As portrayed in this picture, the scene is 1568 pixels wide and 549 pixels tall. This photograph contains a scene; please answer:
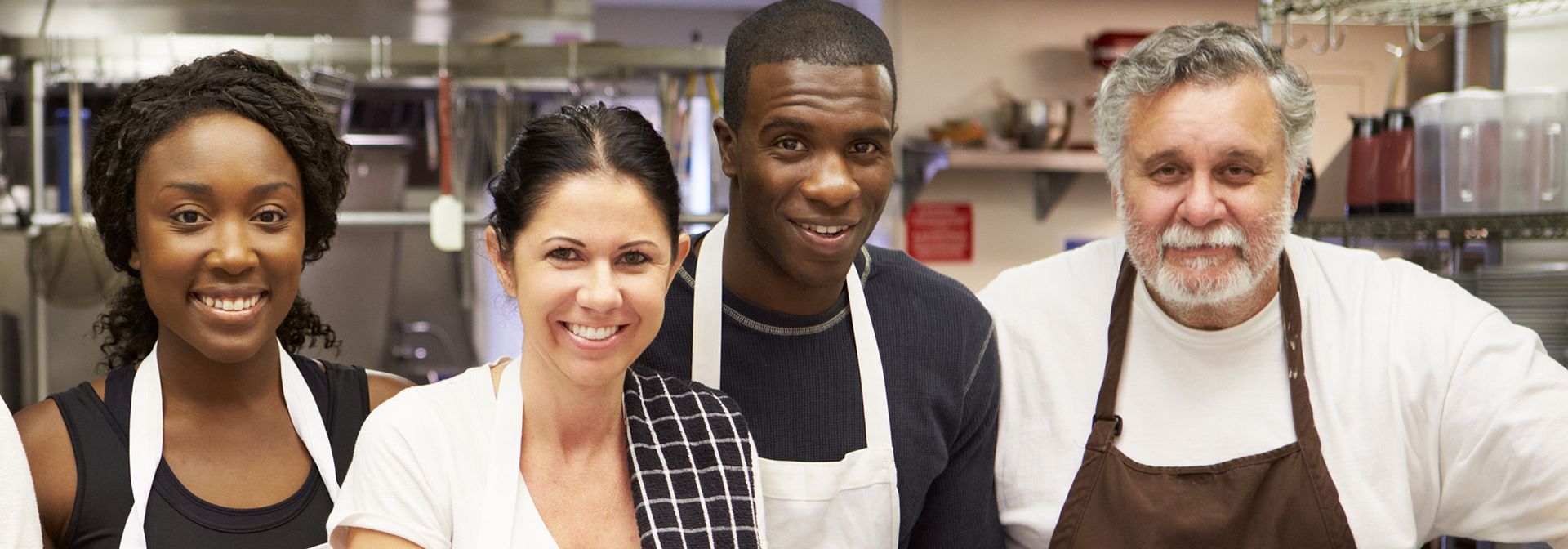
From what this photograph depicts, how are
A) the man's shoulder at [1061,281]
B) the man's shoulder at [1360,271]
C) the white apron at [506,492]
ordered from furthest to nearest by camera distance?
the man's shoulder at [1061,281]
the man's shoulder at [1360,271]
the white apron at [506,492]

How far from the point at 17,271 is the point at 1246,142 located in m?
3.23

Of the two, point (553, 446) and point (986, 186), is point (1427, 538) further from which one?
point (986, 186)

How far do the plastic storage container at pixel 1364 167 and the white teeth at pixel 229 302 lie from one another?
7.04 ft

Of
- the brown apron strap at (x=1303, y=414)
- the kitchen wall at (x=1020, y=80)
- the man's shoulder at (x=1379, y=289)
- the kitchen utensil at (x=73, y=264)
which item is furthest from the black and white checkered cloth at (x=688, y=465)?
the kitchen wall at (x=1020, y=80)

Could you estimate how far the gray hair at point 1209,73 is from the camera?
5.50ft

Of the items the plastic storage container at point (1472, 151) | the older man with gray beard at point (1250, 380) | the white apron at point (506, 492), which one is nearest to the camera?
the white apron at point (506, 492)

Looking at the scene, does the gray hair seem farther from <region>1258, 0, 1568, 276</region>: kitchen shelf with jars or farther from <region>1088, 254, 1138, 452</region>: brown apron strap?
<region>1258, 0, 1568, 276</region>: kitchen shelf with jars

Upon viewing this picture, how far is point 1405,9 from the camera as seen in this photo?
A: 2738 millimetres

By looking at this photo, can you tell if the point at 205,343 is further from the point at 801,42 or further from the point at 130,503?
the point at 801,42

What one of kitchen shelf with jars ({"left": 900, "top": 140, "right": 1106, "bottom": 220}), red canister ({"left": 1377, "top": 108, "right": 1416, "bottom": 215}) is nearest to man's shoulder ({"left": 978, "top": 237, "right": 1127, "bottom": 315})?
red canister ({"left": 1377, "top": 108, "right": 1416, "bottom": 215})

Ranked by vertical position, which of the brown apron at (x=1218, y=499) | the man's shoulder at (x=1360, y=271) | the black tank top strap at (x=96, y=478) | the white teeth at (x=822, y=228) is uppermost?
the white teeth at (x=822, y=228)

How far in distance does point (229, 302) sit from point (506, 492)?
417mm

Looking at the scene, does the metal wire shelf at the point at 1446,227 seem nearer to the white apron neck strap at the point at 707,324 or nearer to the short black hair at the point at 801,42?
the short black hair at the point at 801,42

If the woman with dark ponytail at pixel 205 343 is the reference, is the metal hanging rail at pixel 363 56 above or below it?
above
